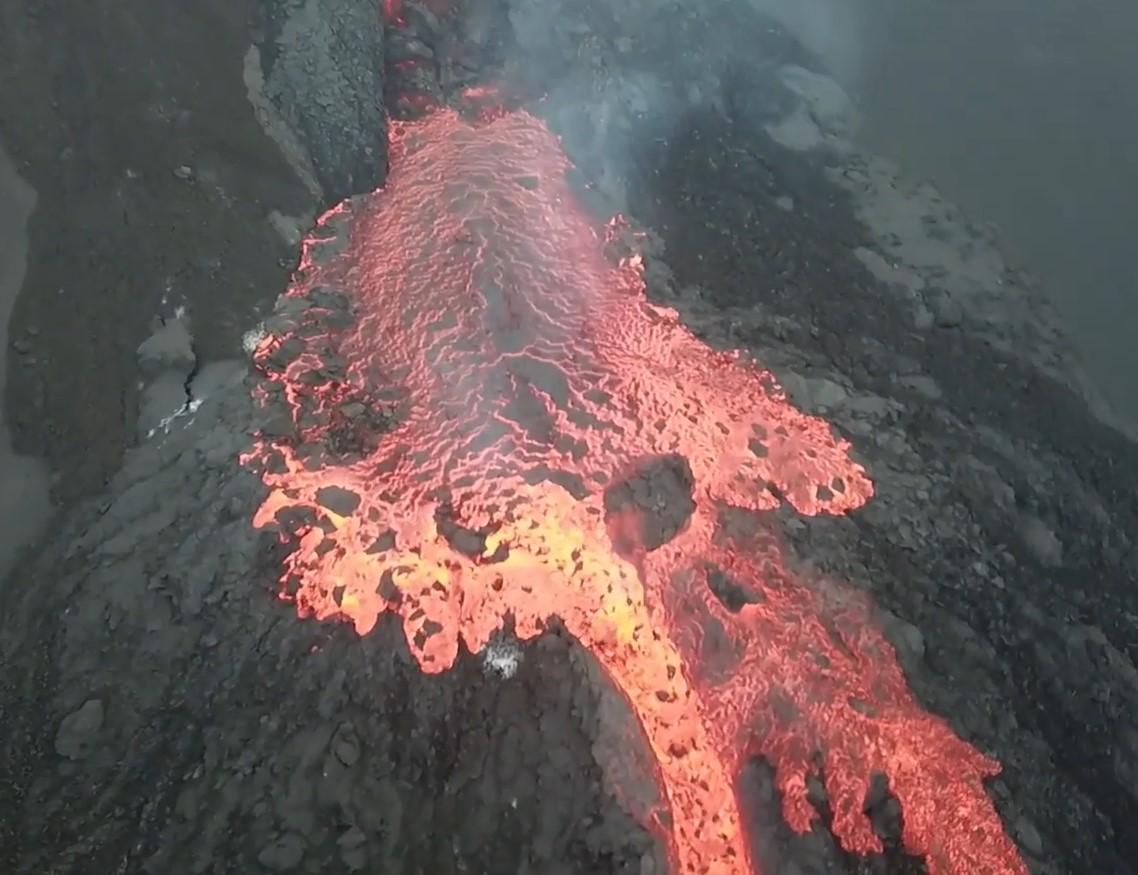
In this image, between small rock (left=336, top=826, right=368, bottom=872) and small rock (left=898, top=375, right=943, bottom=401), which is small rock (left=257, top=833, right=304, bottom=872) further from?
small rock (left=898, top=375, right=943, bottom=401)

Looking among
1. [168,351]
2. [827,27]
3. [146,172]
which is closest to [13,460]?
[168,351]

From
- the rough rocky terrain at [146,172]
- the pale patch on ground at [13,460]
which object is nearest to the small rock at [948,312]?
the rough rocky terrain at [146,172]

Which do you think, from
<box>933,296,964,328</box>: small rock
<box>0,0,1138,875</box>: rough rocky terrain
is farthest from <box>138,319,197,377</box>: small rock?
<box>933,296,964,328</box>: small rock

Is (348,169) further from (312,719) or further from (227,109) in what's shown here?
(312,719)

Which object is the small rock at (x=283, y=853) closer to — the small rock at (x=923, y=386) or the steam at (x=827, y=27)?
the small rock at (x=923, y=386)

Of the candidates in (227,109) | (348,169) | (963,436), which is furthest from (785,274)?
(227,109)

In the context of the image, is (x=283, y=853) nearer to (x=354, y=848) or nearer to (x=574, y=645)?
(x=354, y=848)
